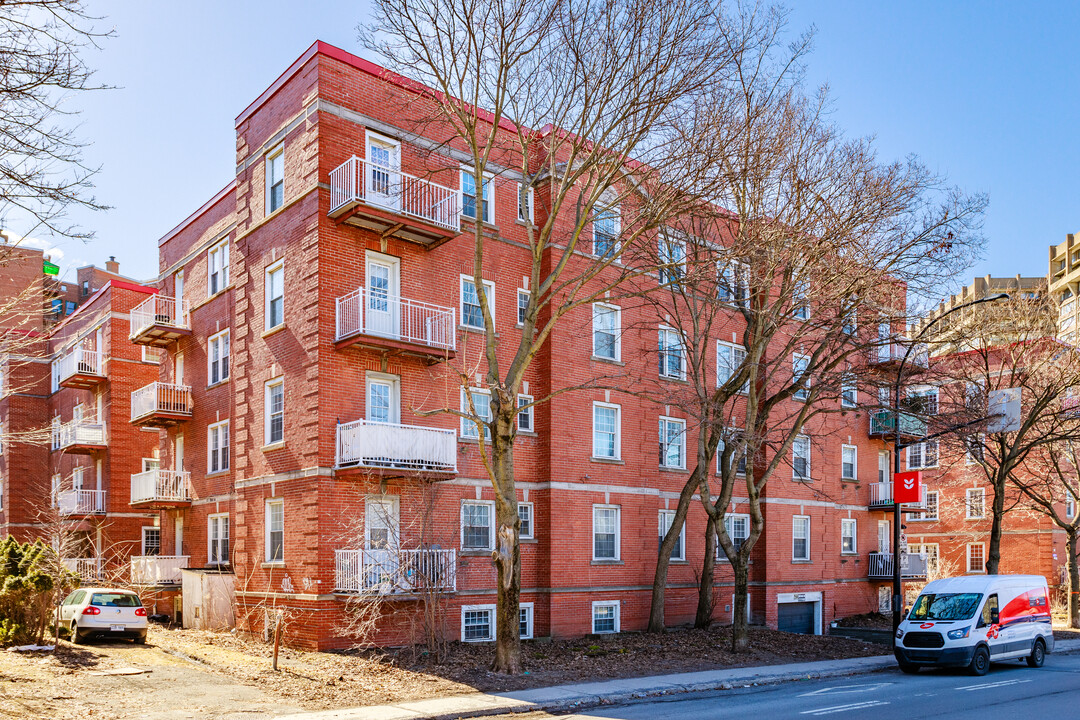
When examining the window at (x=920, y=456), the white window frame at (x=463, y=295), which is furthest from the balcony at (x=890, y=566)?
the white window frame at (x=463, y=295)

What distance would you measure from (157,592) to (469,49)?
71.2 ft

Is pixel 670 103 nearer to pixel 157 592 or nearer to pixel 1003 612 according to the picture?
pixel 1003 612

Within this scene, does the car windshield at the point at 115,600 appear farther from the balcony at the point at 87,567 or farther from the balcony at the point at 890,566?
the balcony at the point at 890,566

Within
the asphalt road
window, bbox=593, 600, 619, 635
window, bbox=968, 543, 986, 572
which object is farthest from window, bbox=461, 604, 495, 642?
window, bbox=968, 543, 986, 572

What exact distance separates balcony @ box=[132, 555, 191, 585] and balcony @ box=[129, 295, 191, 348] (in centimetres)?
769

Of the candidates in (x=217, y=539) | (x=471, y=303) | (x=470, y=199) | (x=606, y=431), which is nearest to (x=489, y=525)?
(x=606, y=431)

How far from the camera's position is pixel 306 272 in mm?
23297

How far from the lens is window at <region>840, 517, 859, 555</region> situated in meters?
37.4

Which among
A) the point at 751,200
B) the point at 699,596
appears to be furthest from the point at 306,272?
the point at 699,596

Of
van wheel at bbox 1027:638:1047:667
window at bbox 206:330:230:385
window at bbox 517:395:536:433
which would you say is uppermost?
window at bbox 206:330:230:385

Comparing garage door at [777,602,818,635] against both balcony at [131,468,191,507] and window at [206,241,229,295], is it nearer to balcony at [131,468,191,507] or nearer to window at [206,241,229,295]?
balcony at [131,468,191,507]

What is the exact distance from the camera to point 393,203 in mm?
23359

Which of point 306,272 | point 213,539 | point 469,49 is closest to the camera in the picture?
point 469,49

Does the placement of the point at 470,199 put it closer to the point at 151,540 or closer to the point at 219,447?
the point at 219,447
